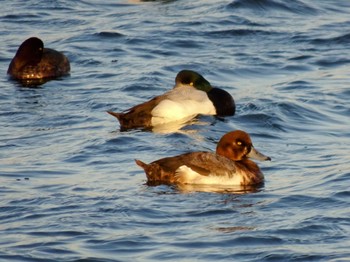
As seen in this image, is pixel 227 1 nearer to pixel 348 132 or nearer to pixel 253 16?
pixel 253 16

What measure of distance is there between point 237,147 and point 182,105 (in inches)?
126

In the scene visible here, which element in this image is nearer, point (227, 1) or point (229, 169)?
point (229, 169)

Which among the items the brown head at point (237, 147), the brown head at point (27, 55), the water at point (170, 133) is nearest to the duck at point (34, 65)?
the brown head at point (27, 55)

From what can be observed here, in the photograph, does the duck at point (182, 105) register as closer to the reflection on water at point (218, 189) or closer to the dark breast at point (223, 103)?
the dark breast at point (223, 103)

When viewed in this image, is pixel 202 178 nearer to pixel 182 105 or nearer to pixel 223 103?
pixel 182 105

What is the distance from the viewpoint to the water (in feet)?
33.3

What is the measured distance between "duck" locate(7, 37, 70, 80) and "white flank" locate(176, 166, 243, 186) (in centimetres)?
668

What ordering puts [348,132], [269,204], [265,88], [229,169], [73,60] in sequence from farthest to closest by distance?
[73,60] → [265,88] → [348,132] → [229,169] → [269,204]

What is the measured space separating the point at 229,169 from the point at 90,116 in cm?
368

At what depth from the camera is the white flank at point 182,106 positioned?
15391 millimetres

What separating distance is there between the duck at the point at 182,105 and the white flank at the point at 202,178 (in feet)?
9.59

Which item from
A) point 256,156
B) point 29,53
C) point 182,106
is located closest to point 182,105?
point 182,106

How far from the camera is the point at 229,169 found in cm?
1227

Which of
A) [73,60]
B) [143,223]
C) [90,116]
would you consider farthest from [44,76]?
[143,223]
